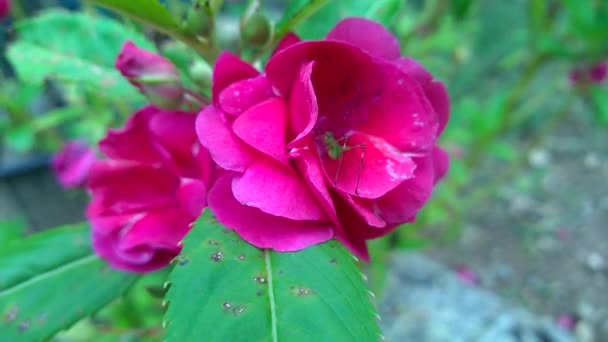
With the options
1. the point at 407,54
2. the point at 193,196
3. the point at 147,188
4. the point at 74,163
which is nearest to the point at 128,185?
the point at 147,188

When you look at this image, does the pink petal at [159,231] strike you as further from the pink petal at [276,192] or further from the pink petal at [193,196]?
the pink petal at [276,192]

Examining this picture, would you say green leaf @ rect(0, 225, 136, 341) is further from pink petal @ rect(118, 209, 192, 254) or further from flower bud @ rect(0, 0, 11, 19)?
flower bud @ rect(0, 0, 11, 19)

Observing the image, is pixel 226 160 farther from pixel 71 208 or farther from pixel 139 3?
pixel 71 208

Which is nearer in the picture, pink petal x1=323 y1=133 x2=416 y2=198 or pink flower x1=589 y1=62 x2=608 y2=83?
pink petal x1=323 y1=133 x2=416 y2=198

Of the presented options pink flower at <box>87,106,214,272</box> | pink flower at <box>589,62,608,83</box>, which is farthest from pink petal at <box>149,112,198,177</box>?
pink flower at <box>589,62,608,83</box>

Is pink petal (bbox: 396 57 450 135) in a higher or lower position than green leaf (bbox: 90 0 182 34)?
lower

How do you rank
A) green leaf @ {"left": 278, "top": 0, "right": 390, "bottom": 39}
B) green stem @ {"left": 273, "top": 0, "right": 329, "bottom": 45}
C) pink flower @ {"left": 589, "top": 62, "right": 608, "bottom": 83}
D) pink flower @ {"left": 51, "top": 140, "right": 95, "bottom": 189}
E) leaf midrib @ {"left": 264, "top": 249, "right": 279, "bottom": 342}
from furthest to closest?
pink flower @ {"left": 589, "top": 62, "right": 608, "bottom": 83} < pink flower @ {"left": 51, "top": 140, "right": 95, "bottom": 189} < green leaf @ {"left": 278, "top": 0, "right": 390, "bottom": 39} < green stem @ {"left": 273, "top": 0, "right": 329, "bottom": 45} < leaf midrib @ {"left": 264, "top": 249, "right": 279, "bottom": 342}

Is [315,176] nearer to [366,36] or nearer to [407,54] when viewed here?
[366,36]

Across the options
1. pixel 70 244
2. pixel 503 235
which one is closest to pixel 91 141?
pixel 70 244
